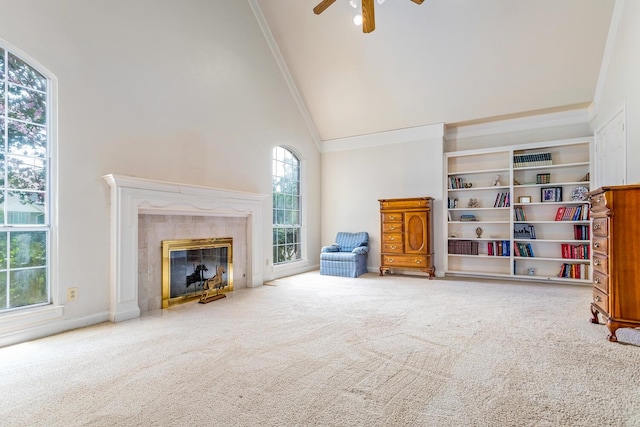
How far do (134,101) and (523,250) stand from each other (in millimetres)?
Answer: 6261

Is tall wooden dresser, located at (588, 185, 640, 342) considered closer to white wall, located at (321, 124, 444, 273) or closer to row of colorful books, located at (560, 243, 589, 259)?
row of colorful books, located at (560, 243, 589, 259)

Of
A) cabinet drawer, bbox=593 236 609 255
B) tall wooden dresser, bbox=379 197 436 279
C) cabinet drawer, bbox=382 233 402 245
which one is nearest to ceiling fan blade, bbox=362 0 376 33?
cabinet drawer, bbox=593 236 609 255

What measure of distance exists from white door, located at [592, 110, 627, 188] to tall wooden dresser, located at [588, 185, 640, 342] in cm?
153

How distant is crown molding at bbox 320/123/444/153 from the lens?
20.7ft

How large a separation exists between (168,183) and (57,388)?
2287 mm

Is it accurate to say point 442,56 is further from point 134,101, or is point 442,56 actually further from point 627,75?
point 134,101

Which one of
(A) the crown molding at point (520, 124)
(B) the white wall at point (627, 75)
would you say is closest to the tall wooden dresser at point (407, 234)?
(A) the crown molding at point (520, 124)

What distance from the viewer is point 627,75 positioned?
12.8 feet

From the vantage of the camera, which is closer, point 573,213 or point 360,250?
point 573,213

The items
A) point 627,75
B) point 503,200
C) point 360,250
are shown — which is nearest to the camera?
point 627,75

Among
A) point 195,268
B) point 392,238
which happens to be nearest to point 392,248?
point 392,238

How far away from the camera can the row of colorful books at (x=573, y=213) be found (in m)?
5.27

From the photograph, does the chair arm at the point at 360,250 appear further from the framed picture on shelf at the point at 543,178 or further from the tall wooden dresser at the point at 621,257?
the tall wooden dresser at the point at 621,257

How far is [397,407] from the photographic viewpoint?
1828 mm
